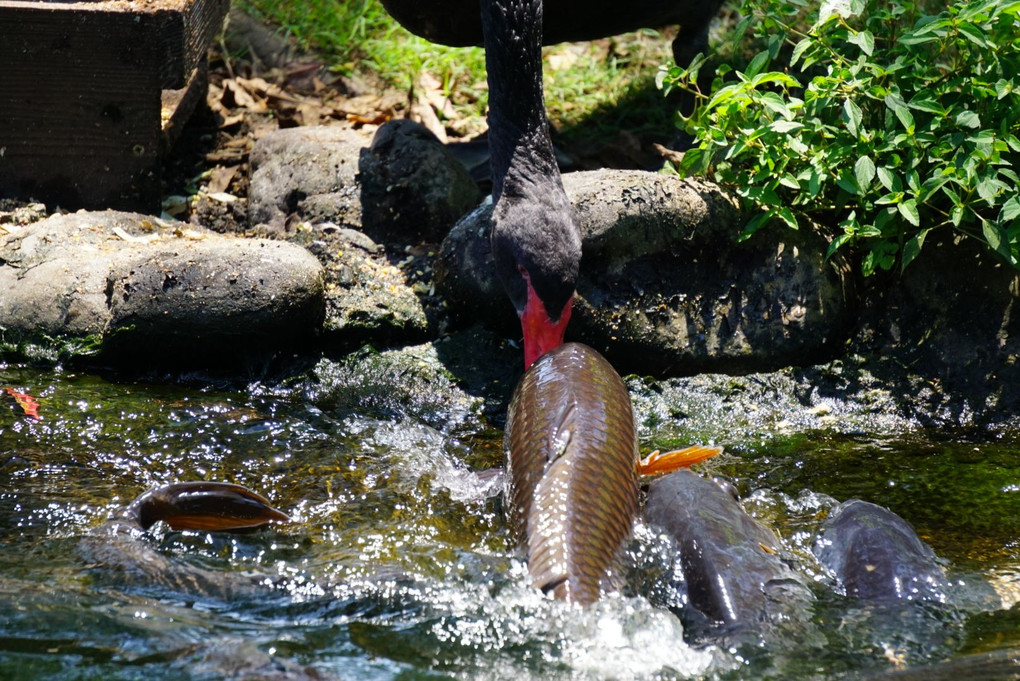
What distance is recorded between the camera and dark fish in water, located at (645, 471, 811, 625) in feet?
10.3

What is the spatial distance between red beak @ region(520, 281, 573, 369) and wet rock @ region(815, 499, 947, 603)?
1280 millimetres

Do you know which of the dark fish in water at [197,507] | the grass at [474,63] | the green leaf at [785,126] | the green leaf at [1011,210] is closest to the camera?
the dark fish in water at [197,507]

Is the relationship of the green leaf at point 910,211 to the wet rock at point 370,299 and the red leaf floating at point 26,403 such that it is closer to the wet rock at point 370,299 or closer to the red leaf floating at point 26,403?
the wet rock at point 370,299

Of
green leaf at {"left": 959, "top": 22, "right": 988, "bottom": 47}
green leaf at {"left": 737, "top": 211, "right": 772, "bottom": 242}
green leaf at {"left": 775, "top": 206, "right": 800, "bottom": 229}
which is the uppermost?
green leaf at {"left": 959, "top": 22, "right": 988, "bottom": 47}

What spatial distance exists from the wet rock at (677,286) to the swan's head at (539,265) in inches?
13.7

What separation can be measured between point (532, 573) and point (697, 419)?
5.93 feet

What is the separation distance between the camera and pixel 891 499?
4180 mm

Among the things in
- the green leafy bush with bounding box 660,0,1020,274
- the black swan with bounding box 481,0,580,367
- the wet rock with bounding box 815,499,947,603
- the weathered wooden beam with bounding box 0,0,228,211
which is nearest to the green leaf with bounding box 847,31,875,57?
the green leafy bush with bounding box 660,0,1020,274

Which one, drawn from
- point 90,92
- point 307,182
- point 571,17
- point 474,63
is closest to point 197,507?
point 307,182

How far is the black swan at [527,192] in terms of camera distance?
4.49 m

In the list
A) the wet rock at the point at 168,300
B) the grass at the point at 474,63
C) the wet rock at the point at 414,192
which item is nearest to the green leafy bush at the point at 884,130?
the wet rock at the point at 414,192

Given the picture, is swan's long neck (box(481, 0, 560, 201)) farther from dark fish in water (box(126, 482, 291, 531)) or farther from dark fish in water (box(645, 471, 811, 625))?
dark fish in water (box(126, 482, 291, 531))

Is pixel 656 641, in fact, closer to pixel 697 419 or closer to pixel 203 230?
pixel 697 419

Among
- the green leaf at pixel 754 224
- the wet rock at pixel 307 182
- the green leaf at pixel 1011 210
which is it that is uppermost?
the green leaf at pixel 1011 210
